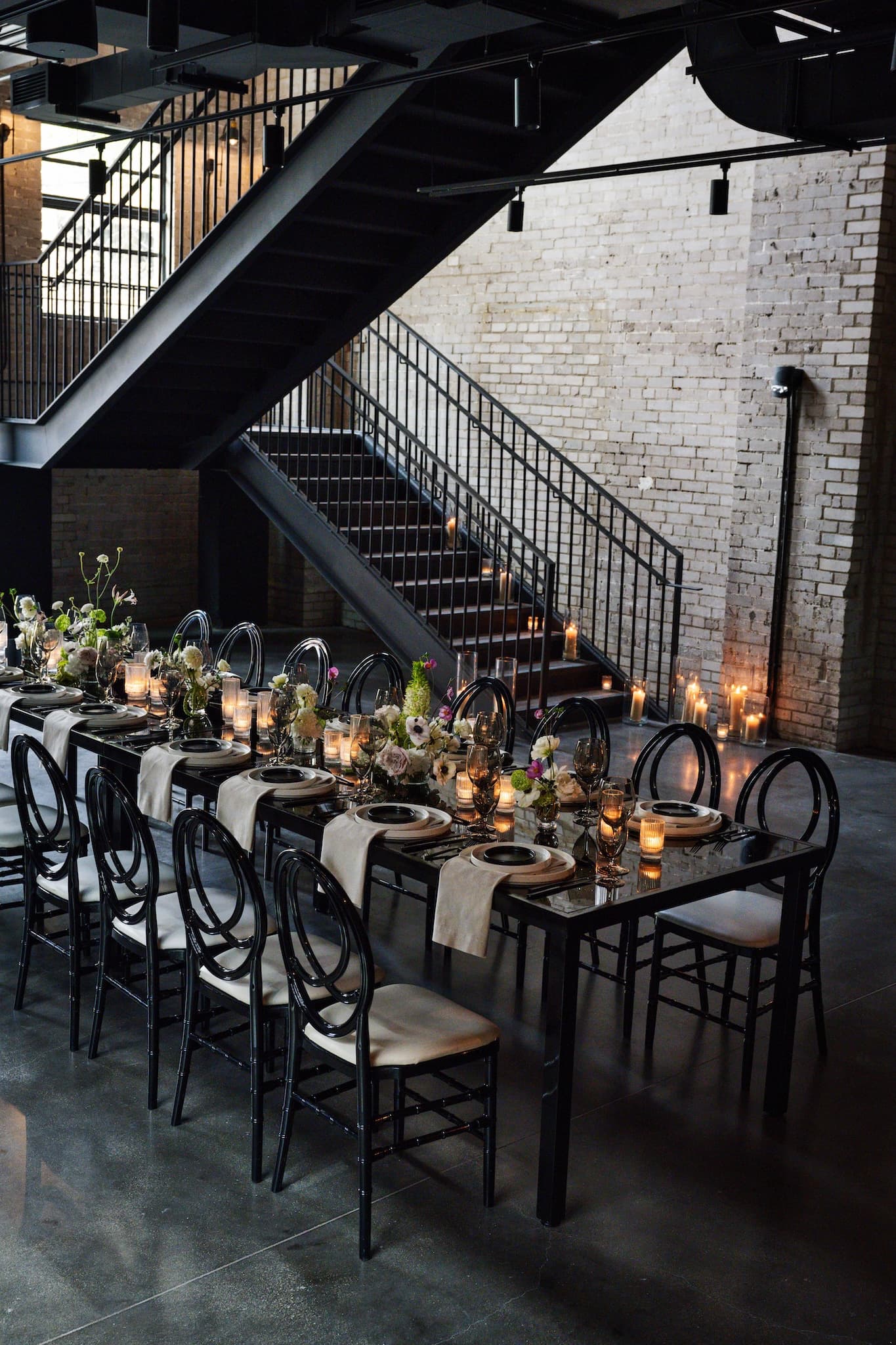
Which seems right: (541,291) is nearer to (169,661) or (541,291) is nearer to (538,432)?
(538,432)

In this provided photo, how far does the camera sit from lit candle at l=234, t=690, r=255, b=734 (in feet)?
16.0

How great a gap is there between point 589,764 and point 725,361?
6343 mm

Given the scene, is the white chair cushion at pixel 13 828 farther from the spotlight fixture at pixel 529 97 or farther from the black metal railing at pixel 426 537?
the black metal railing at pixel 426 537

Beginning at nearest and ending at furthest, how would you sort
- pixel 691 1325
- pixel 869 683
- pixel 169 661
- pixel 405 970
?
pixel 691 1325
pixel 405 970
pixel 169 661
pixel 869 683

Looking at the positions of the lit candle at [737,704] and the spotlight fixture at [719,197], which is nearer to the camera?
the spotlight fixture at [719,197]

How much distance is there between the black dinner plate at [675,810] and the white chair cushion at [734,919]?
26 centimetres

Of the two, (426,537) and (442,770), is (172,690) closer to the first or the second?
(442,770)

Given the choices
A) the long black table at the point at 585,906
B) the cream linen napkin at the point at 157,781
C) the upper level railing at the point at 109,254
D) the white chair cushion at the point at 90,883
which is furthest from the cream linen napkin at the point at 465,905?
the upper level railing at the point at 109,254

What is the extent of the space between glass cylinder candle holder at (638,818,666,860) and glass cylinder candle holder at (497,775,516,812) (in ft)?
1.61

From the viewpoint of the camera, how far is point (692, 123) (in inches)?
379

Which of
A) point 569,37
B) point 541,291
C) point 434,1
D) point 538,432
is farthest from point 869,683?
point 434,1

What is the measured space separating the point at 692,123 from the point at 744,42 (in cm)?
423

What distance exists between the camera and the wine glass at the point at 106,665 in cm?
547

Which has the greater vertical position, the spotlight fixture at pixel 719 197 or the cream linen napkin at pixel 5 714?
the spotlight fixture at pixel 719 197
